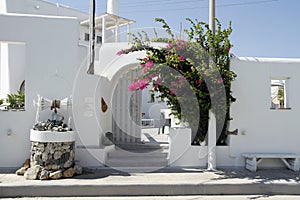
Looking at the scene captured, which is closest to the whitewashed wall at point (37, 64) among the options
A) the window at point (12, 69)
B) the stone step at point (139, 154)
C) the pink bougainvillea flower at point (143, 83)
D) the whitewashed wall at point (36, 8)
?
the pink bougainvillea flower at point (143, 83)

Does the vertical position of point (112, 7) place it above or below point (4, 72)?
above

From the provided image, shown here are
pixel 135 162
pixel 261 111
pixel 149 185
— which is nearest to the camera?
pixel 149 185

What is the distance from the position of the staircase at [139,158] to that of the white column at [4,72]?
8168 millimetres

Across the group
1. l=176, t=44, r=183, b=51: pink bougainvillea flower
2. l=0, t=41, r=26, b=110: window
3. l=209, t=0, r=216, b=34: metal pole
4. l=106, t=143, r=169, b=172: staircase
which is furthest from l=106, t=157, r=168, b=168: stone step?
l=0, t=41, r=26, b=110: window

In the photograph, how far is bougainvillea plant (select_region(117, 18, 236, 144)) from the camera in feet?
25.8

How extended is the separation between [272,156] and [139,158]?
428 cm

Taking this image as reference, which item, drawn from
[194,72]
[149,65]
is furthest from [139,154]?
[194,72]

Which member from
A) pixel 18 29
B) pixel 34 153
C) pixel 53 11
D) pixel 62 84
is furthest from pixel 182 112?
pixel 53 11

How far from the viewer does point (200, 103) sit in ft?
26.6

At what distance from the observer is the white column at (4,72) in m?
14.3

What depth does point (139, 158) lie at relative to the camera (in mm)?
8852

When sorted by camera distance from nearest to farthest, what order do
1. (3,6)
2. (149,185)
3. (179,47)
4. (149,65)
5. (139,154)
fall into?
(149,185) → (149,65) → (179,47) → (139,154) → (3,6)

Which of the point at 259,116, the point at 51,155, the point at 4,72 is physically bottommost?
the point at 51,155

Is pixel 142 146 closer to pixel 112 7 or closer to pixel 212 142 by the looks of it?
pixel 212 142
